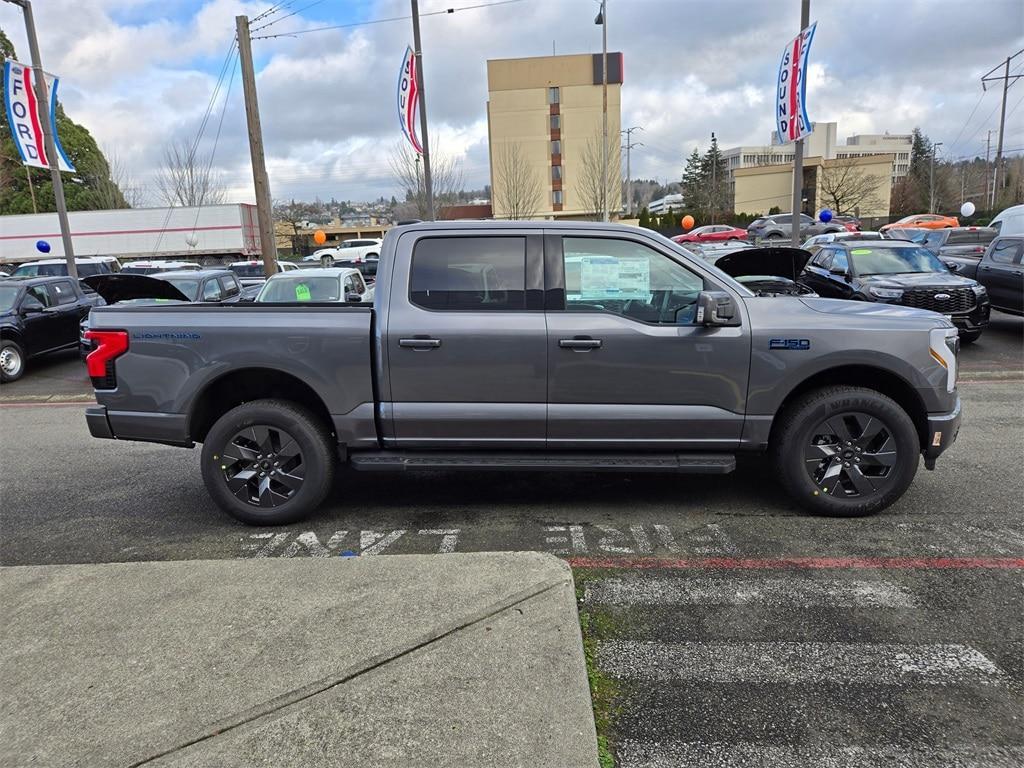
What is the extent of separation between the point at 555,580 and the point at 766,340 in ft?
6.57

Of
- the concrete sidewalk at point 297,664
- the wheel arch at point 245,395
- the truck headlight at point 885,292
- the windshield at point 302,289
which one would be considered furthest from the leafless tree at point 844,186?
the concrete sidewalk at point 297,664

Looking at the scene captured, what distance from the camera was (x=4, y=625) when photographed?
337cm

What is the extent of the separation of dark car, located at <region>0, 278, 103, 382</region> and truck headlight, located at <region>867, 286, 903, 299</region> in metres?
12.9

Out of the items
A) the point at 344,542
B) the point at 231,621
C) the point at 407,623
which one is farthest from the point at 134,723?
the point at 344,542

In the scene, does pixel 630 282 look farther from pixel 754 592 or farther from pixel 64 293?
pixel 64 293

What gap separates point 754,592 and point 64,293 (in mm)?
13224

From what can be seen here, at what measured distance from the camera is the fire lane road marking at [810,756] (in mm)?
2416

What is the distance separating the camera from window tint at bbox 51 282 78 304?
40.4 feet

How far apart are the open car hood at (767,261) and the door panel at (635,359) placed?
2069 mm

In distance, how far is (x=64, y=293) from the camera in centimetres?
1252

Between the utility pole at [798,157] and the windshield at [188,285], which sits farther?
the utility pole at [798,157]

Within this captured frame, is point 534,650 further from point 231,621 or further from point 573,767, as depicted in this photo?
point 231,621

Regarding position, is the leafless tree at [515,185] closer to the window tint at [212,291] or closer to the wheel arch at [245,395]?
the window tint at [212,291]

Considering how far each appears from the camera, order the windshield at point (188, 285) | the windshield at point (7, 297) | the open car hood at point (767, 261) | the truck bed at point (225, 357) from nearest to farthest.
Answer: the truck bed at point (225, 357) → the open car hood at point (767, 261) → the windshield at point (7, 297) → the windshield at point (188, 285)
